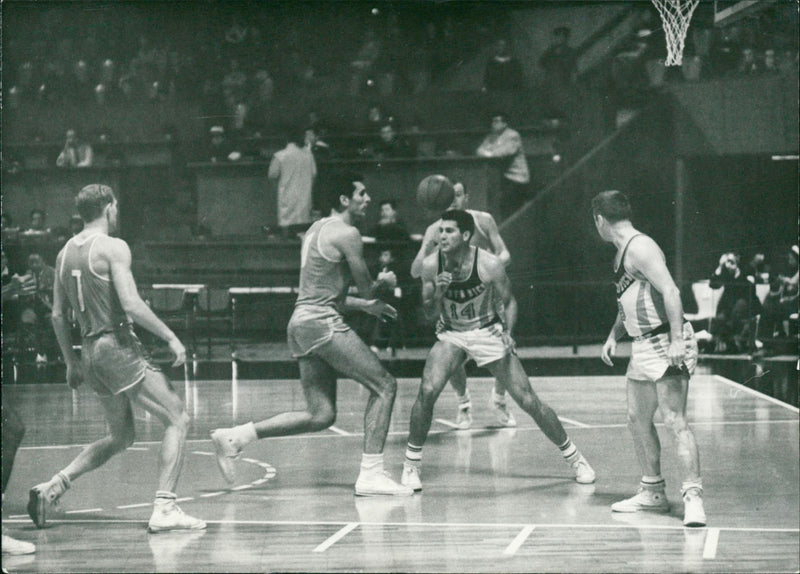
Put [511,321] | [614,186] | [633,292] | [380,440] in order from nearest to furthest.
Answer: [633,292] → [380,440] → [511,321] → [614,186]

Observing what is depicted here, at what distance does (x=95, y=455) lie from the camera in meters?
6.34

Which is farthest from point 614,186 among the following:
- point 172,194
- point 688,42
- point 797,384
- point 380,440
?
point 380,440

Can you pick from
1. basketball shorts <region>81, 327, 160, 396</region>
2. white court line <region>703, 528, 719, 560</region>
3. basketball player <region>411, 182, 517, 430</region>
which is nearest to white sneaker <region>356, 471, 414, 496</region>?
basketball shorts <region>81, 327, 160, 396</region>

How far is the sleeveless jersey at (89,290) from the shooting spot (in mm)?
6043

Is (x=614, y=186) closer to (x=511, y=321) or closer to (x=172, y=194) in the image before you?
(x=172, y=194)

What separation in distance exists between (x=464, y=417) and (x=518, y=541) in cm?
370

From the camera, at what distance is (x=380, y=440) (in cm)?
698

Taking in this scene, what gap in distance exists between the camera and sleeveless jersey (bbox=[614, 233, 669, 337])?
6316 millimetres

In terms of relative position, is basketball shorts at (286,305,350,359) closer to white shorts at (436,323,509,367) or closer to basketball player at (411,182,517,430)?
white shorts at (436,323,509,367)

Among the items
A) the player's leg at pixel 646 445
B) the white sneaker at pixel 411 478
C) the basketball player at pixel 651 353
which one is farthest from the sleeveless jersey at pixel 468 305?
the player's leg at pixel 646 445

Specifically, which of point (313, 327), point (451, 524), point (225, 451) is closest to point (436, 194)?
point (313, 327)

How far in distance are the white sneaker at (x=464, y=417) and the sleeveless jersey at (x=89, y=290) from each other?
4.04 m

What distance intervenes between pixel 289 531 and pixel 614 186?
11406mm

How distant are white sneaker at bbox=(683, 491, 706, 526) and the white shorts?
168 cm
